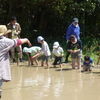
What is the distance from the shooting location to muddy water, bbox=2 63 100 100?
6626 mm

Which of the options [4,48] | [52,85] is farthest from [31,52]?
[4,48]

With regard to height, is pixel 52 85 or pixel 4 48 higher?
pixel 4 48

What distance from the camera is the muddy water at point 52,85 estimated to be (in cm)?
663

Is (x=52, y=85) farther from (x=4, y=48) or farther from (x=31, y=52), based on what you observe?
(x=31, y=52)

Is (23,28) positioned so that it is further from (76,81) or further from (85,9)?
(76,81)

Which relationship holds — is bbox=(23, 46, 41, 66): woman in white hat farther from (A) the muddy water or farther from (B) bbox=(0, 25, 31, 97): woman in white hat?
(B) bbox=(0, 25, 31, 97): woman in white hat

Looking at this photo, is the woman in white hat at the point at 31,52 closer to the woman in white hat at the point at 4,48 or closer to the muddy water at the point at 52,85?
the muddy water at the point at 52,85

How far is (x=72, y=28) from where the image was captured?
Answer: 11.6 m

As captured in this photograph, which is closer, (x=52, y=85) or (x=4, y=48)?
(x=4, y=48)

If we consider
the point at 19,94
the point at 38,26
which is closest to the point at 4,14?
the point at 38,26

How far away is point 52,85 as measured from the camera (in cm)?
792

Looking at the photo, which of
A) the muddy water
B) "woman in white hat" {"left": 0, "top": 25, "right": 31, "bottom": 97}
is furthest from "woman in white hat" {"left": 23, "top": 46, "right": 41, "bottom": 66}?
"woman in white hat" {"left": 0, "top": 25, "right": 31, "bottom": 97}

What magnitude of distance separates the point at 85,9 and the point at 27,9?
302 cm

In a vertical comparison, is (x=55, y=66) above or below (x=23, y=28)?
below
